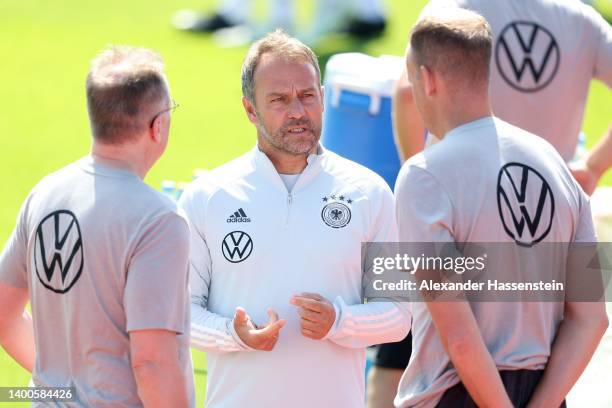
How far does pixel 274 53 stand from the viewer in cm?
358

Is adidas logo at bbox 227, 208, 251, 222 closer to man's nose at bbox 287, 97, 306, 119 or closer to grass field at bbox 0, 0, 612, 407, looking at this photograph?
man's nose at bbox 287, 97, 306, 119

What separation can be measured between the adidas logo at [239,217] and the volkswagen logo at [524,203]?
0.87 meters

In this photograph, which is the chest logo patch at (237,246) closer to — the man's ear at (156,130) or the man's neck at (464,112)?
the man's ear at (156,130)

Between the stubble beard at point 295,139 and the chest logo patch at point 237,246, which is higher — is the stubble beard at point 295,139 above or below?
above

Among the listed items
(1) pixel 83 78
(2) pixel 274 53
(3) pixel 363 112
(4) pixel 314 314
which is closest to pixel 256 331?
(4) pixel 314 314

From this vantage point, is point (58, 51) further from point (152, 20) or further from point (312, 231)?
point (312, 231)

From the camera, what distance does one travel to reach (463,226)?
2.95 metres

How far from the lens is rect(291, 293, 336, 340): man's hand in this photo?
3.25 m

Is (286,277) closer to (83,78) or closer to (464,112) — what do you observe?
(464,112)

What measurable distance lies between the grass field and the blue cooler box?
281 cm

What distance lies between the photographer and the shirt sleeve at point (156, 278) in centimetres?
278

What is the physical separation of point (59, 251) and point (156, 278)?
27cm

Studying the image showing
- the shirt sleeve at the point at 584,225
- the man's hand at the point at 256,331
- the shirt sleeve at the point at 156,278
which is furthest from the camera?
the man's hand at the point at 256,331

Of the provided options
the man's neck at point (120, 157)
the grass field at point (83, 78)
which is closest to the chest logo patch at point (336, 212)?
the man's neck at point (120, 157)
